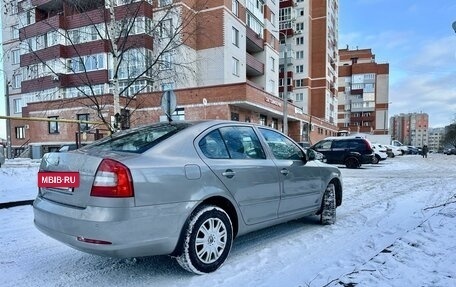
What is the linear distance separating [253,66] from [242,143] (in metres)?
31.5

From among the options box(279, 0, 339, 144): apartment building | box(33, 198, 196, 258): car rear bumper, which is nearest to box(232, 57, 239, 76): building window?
box(279, 0, 339, 144): apartment building

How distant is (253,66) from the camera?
34.7 meters

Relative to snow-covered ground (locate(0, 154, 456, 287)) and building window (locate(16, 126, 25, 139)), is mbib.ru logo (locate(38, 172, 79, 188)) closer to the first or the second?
snow-covered ground (locate(0, 154, 456, 287))

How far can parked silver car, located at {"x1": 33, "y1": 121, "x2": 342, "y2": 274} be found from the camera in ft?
9.80

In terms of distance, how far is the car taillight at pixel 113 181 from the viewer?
9.74 ft

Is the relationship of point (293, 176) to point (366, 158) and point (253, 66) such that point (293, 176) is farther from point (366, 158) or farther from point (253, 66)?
point (253, 66)

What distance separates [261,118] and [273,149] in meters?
25.0

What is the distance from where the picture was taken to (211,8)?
29141mm

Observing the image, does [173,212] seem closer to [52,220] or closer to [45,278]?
[52,220]

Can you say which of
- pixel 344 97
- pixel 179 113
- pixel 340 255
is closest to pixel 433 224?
pixel 340 255

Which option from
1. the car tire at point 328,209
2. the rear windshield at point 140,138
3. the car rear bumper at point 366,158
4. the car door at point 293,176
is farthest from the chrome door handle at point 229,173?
the car rear bumper at point 366,158

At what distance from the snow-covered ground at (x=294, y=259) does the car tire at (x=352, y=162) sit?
12618mm

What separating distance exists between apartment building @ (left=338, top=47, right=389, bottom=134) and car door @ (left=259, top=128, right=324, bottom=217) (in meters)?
80.0

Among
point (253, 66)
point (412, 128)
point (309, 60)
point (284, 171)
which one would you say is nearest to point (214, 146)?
point (284, 171)
